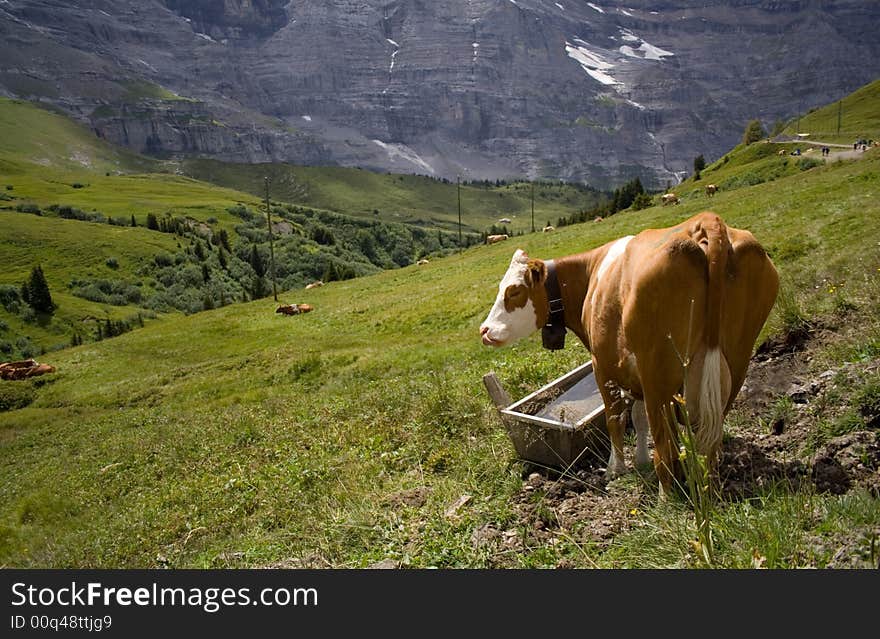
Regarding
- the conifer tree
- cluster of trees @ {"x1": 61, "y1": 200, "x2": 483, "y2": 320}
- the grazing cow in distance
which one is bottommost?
cluster of trees @ {"x1": 61, "y1": 200, "x2": 483, "y2": 320}

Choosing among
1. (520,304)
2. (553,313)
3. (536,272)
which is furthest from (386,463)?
(536,272)

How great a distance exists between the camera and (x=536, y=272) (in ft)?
23.9

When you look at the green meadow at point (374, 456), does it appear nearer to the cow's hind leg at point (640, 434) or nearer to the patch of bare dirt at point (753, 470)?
the patch of bare dirt at point (753, 470)

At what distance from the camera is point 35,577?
382 centimetres

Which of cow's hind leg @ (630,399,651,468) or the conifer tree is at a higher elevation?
cow's hind leg @ (630,399,651,468)

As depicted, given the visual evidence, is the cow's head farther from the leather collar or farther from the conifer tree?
the conifer tree

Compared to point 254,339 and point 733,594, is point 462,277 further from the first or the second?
point 733,594

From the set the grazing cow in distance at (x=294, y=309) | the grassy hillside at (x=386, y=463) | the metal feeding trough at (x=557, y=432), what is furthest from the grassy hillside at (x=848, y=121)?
the metal feeding trough at (x=557, y=432)

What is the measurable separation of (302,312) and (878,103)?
147957 mm

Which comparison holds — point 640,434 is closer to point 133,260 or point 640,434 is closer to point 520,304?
point 520,304

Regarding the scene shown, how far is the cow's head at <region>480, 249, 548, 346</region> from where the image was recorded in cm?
730

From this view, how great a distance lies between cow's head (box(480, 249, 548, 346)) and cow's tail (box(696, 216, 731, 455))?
2537mm

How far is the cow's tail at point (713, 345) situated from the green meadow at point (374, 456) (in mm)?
621

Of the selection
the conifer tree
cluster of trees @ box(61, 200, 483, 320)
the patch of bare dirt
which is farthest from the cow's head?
the conifer tree
